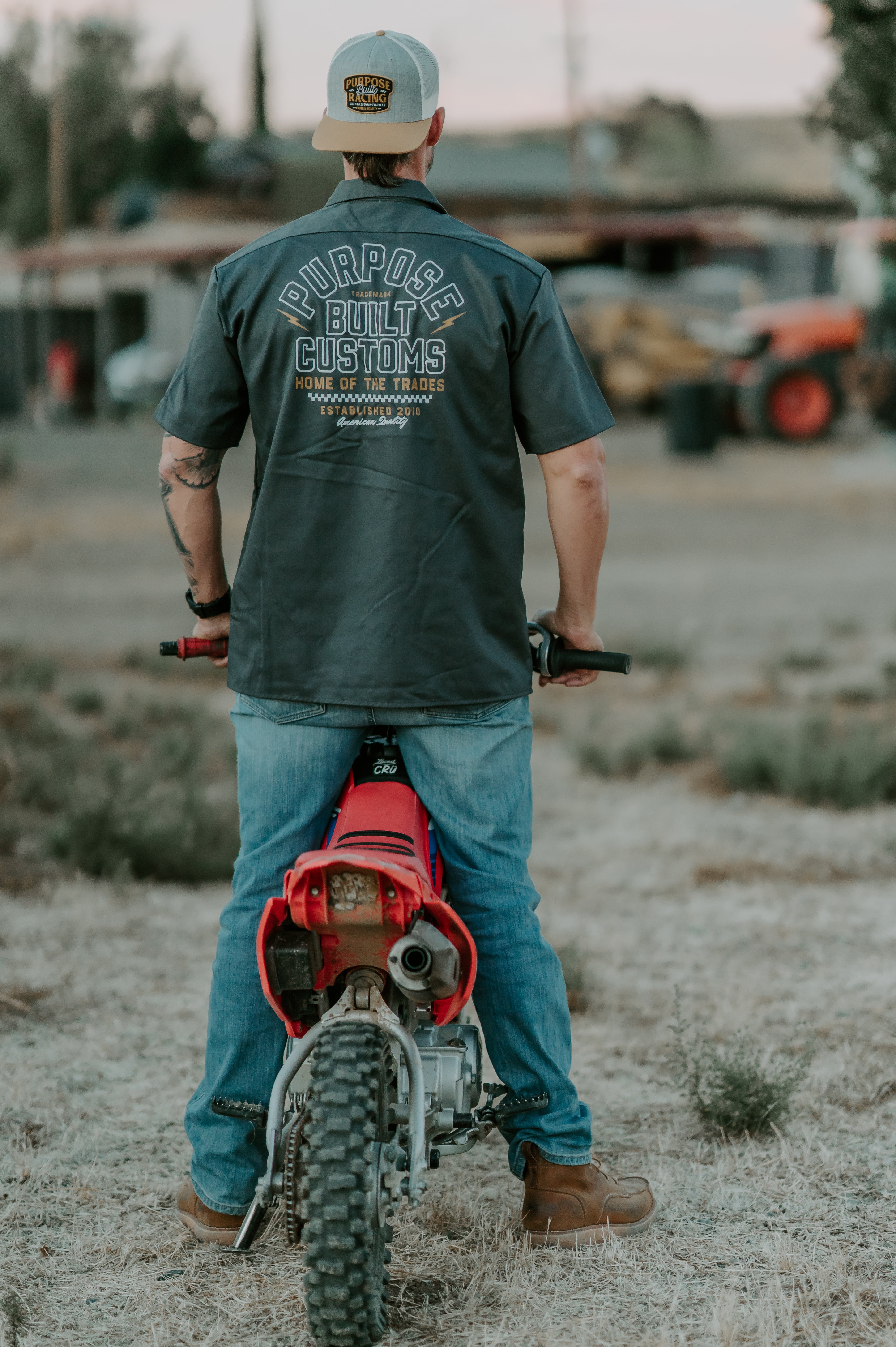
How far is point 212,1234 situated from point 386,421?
161 centimetres

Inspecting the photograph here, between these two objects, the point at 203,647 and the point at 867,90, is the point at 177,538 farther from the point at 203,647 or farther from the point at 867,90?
the point at 867,90

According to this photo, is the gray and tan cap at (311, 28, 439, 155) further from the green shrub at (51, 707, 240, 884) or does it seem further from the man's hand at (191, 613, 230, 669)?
the green shrub at (51, 707, 240, 884)

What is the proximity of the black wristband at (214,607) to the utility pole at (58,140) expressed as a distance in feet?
130

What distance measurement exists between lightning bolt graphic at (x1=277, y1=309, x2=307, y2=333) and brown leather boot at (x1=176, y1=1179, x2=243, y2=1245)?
5.56 ft

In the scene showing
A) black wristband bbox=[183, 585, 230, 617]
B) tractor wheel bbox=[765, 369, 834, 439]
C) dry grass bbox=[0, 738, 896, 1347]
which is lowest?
dry grass bbox=[0, 738, 896, 1347]

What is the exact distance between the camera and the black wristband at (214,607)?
3027mm

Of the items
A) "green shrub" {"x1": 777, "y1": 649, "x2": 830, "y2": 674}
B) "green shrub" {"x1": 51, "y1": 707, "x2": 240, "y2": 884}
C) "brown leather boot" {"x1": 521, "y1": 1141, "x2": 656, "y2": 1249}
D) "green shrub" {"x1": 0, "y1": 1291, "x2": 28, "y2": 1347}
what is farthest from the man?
"green shrub" {"x1": 777, "y1": 649, "x2": 830, "y2": 674}

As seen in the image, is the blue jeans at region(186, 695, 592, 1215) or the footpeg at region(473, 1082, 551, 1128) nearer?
the blue jeans at region(186, 695, 592, 1215)

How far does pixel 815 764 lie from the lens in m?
6.77

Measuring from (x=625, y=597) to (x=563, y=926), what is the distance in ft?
25.2

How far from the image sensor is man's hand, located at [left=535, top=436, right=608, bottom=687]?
274cm

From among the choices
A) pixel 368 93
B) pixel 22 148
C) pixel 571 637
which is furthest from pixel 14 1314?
pixel 22 148

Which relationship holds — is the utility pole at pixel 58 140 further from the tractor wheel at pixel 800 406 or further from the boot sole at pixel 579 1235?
the boot sole at pixel 579 1235

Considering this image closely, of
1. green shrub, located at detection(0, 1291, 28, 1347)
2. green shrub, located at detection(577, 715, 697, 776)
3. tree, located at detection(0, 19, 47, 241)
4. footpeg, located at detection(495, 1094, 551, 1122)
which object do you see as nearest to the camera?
green shrub, located at detection(0, 1291, 28, 1347)
